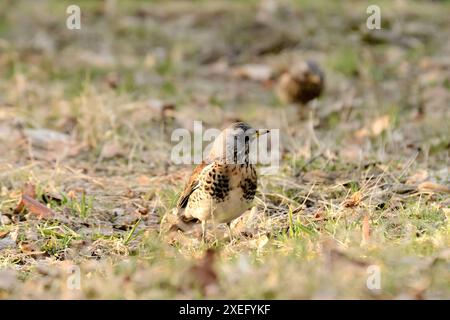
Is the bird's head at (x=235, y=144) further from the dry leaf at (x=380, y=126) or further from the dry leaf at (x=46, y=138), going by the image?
the dry leaf at (x=380, y=126)

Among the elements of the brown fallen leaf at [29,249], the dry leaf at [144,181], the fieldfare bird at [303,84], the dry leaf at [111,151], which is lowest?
the brown fallen leaf at [29,249]

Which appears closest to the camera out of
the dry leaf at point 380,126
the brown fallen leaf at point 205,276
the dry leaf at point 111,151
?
the brown fallen leaf at point 205,276

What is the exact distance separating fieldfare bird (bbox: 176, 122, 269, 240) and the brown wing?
0.17 feet

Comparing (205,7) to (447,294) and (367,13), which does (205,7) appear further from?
(447,294)

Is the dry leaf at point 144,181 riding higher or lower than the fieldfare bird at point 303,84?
lower

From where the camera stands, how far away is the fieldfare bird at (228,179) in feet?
17.2

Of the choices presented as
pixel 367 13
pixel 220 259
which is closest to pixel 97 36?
pixel 367 13

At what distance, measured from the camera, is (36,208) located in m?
5.83

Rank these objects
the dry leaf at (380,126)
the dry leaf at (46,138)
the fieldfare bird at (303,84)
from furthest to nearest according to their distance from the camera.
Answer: the fieldfare bird at (303,84), the dry leaf at (380,126), the dry leaf at (46,138)

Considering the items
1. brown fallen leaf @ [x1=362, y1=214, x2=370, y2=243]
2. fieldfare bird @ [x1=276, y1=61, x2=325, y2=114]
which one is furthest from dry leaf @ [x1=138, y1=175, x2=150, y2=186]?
fieldfare bird @ [x1=276, y1=61, x2=325, y2=114]

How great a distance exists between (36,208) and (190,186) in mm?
1027

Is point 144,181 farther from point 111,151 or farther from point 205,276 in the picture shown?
point 205,276

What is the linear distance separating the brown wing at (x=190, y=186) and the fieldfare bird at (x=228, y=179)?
5 cm

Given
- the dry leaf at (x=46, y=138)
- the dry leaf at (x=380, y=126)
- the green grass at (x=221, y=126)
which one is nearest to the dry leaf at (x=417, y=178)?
the green grass at (x=221, y=126)
